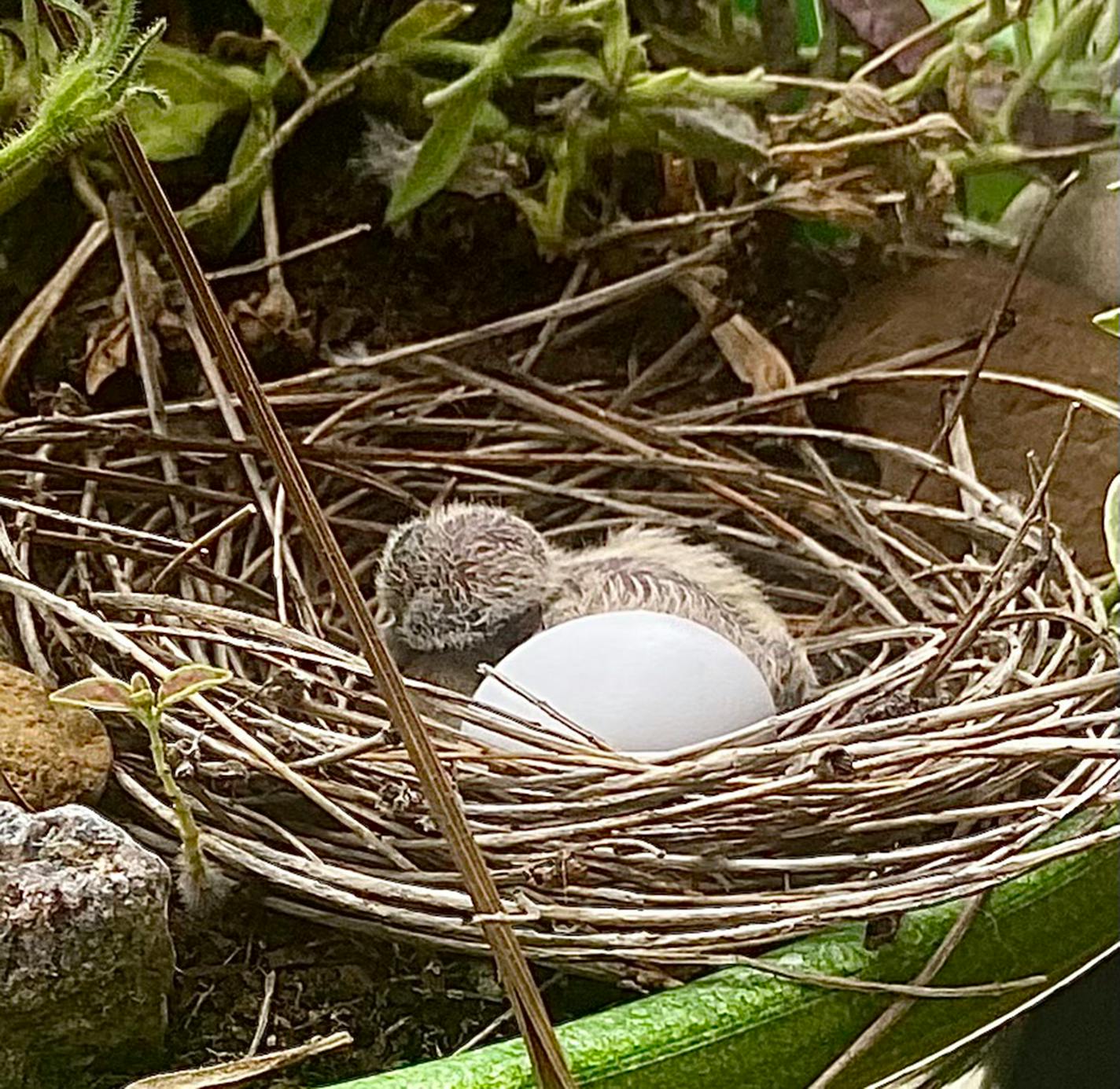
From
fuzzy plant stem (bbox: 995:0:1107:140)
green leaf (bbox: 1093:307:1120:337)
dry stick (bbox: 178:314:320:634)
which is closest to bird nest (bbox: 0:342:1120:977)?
dry stick (bbox: 178:314:320:634)

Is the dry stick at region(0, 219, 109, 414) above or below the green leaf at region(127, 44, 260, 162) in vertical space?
below

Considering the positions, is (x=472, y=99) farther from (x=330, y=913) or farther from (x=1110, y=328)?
(x=330, y=913)

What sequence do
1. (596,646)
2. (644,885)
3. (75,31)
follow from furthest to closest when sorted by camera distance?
1. (596,646)
2. (644,885)
3. (75,31)

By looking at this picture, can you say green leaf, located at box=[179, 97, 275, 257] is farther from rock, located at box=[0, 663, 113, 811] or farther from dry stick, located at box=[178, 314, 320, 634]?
rock, located at box=[0, 663, 113, 811]

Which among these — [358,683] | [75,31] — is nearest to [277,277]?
[358,683]

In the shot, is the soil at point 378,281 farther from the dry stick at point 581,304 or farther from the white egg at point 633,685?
the white egg at point 633,685

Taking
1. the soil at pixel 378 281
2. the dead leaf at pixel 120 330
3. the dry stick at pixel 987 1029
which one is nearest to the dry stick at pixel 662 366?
the soil at pixel 378 281

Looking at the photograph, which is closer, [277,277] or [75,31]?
[75,31]

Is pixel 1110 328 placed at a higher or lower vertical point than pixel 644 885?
higher
